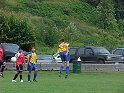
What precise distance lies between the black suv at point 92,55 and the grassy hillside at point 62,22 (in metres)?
20.3

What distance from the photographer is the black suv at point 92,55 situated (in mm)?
41812

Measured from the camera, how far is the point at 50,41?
6556cm

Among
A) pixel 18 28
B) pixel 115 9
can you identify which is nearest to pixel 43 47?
pixel 18 28

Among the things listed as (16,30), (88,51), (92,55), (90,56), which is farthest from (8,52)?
(16,30)

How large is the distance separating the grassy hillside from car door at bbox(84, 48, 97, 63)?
2061 centimetres

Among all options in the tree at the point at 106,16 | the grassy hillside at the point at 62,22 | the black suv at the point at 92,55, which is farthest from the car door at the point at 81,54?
the tree at the point at 106,16

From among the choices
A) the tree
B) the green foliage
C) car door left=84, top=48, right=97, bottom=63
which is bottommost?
car door left=84, top=48, right=97, bottom=63

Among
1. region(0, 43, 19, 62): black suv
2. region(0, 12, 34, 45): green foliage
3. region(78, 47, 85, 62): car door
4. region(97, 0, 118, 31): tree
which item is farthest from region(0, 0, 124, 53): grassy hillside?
region(0, 43, 19, 62): black suv

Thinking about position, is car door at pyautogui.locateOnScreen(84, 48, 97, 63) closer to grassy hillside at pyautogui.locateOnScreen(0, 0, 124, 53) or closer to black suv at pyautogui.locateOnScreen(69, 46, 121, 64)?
black suv at pyautogui.locateOnScreen(69, 46, 121, 64)

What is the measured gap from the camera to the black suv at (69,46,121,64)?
4181 cm

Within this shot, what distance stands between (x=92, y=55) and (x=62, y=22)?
33.1 m

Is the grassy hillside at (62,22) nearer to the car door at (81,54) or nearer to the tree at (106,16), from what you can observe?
the tree at (106,16)

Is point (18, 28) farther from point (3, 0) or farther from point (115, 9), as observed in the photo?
point (115, 9)

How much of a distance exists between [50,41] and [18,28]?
6.39m
